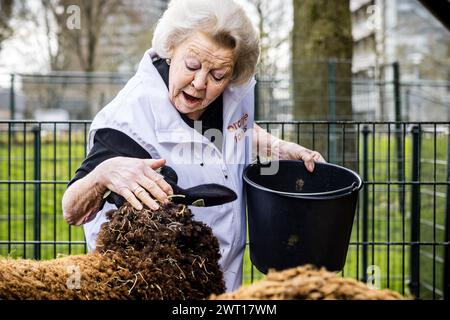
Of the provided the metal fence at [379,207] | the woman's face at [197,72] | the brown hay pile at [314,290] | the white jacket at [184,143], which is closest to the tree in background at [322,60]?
the metal fence at [379,207]

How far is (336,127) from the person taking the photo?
6.04m

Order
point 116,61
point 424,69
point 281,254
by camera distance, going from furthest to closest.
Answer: point 424,69, point 116,61, point 281,254

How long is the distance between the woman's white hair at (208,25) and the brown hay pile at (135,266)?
688mm

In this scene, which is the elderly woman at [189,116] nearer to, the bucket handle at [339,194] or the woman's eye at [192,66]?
the woman's eye at [192,66]

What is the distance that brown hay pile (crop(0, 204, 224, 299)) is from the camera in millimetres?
1396

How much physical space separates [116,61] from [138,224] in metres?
18.0

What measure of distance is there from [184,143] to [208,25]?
0.42 meters

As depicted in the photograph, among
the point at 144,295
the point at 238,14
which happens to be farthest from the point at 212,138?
the point at 144,295

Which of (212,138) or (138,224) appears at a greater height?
(212,138)

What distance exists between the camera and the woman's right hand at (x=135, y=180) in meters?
Result: 1.58

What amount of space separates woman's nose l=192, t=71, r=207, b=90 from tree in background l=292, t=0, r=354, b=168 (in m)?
3.40
